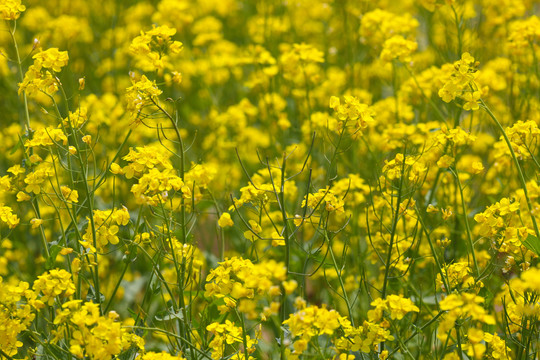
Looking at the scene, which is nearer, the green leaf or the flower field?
the flower field

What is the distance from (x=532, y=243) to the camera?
238 centimetres

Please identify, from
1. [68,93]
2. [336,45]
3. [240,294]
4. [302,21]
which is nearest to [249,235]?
[240,294]

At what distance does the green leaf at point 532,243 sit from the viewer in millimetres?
2367

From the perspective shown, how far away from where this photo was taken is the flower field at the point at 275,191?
2207 millimetres

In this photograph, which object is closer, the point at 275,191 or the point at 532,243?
the point at 275,191

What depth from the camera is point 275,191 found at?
226 cm

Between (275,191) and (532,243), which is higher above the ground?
(275,191)

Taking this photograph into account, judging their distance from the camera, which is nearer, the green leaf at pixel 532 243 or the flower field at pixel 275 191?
the flower field at pixel 275 191

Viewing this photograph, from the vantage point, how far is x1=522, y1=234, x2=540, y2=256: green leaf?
2367 millimetres

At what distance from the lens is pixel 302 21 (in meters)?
6.00

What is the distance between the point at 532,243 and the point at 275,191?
89 cm

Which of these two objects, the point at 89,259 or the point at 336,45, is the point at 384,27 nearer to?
the point at 336,45

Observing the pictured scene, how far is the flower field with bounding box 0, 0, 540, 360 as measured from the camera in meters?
2.21

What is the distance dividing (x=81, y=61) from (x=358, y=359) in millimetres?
3862
